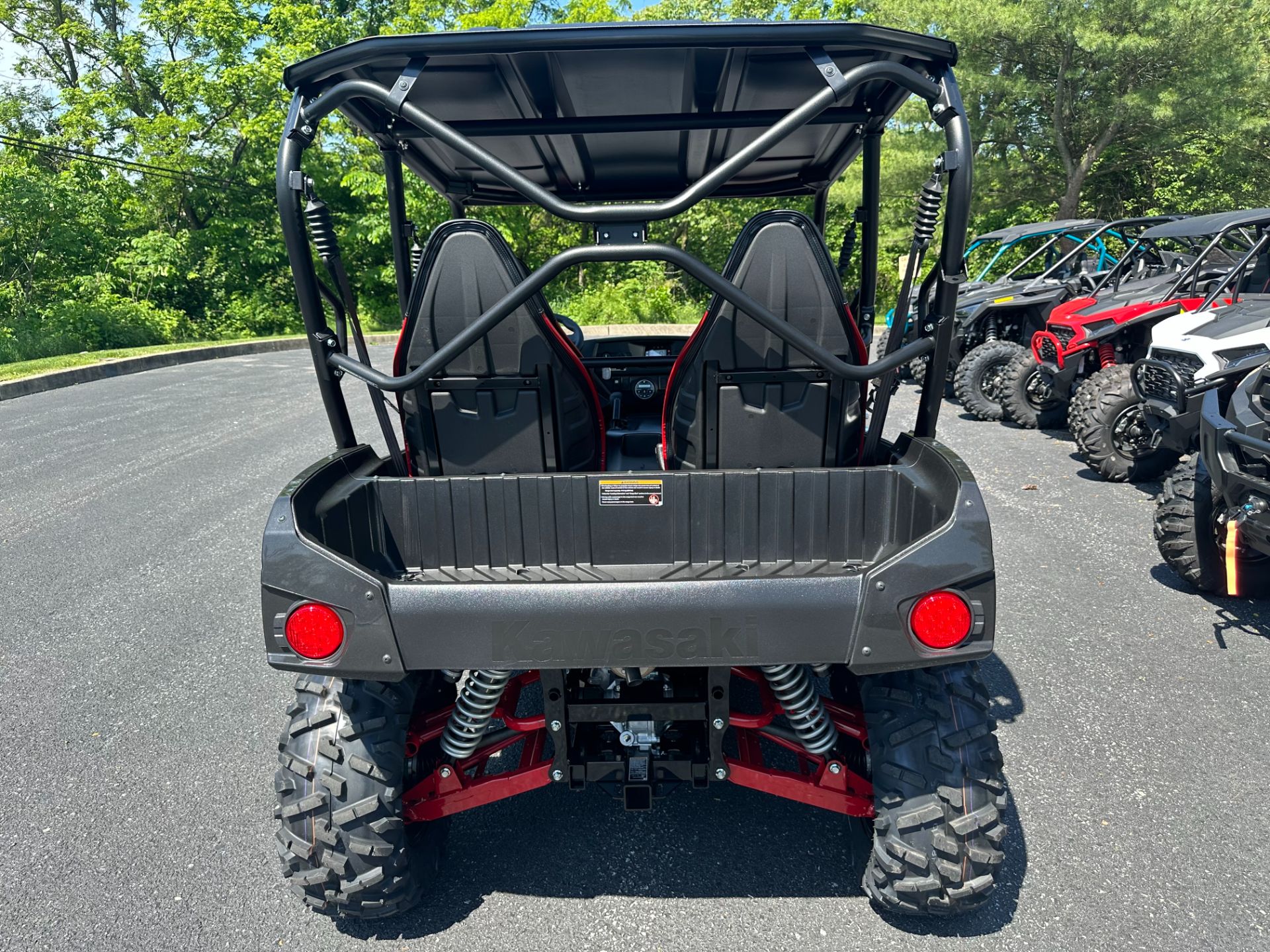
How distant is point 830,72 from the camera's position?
75.4 inches

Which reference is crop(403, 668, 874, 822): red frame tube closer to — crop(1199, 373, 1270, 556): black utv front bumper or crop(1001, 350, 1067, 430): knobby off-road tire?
crop(1199, 373, 1270, 556): black utv front bumper

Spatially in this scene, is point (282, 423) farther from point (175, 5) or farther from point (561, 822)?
point (175, 5)

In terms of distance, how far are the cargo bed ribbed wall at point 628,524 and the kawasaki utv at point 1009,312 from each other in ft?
22.8

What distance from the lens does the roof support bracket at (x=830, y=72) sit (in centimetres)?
187

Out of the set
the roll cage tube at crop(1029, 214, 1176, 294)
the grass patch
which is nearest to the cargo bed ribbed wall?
the roll cage tube at crop(1029, 214, 1176, 294)

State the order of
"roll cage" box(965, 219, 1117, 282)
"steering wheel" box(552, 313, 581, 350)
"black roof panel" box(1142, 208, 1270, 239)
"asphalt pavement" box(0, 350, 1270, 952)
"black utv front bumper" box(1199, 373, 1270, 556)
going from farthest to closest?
"roll cage" box(965, 219, 1117, 282)
"black roof panel" box(1142, 208, 1270, 239)
"steering wheel" box(552, 313, 581, 350)
"black utv front bumper" box(1199, 373, 1270, 556)
"asphalt pavement" box(0, 350, 1270, 952)

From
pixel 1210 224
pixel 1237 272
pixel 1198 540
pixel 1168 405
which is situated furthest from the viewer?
pixel 1210 224

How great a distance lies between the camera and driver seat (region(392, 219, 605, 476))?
226 centimetres

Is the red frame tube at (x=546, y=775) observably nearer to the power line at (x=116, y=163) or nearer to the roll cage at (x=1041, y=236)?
the roll cage at (x=1041, y=236)

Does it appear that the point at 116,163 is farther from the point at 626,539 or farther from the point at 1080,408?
the point at 626,539

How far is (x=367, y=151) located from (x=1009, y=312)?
17.5m

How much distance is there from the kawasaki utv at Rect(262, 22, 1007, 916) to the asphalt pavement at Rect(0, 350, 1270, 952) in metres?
0.21

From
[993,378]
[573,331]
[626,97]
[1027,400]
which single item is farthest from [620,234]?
[993,378]

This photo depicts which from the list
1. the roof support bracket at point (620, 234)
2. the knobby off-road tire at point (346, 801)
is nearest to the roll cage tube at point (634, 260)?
the knobby off-road tire at point (346, 801)
